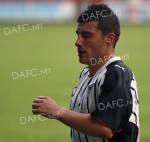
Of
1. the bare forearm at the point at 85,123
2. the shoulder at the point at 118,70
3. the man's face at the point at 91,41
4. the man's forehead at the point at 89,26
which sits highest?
the man's forehead at the point at 89,26

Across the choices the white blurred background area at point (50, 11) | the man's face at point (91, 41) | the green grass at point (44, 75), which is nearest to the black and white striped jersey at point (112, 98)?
the man's face at point (91, 41)

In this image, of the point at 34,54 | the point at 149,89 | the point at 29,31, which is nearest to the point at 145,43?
the point at 34,54

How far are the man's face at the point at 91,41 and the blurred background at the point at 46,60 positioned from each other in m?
1.88

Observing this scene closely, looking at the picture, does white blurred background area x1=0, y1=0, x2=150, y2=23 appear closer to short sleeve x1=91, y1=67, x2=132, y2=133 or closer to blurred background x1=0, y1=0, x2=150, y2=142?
blurred background x1=0, y1=0, x2=150, y2=142

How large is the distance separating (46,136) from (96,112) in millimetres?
4424

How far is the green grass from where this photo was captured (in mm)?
8539

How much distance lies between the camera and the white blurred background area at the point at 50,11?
3412 cm

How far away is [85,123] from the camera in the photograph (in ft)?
12.4

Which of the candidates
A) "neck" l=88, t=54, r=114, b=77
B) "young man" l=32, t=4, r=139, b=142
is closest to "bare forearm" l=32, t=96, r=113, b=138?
"young man" l=32, t=4, r=139, b=142

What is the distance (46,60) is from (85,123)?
46.5 ft

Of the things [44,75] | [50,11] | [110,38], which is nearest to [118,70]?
[110,38]

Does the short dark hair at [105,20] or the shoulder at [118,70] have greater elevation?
the short dark hair at [105,20]

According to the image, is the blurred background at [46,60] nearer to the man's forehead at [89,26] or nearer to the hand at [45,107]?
the man's forehead at [89,26]

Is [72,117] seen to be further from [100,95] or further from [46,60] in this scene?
[46,60]
